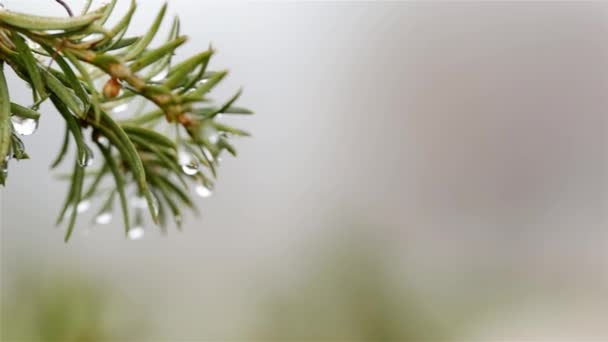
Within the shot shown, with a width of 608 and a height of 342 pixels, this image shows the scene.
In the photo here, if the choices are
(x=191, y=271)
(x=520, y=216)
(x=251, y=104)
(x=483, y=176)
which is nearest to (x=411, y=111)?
(x=483, y=176)

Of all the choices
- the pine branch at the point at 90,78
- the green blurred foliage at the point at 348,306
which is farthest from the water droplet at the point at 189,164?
the green blurred foliage at the point at 348,306

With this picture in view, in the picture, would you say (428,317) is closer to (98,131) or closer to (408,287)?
(408,287)

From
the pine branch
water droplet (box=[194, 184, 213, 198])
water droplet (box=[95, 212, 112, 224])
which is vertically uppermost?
the pine branch

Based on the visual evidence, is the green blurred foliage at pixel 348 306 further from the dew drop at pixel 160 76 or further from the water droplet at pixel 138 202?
the dew drop at pixel 160 76

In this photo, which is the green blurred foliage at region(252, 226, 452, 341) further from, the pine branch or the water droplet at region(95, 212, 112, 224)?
the pine branch

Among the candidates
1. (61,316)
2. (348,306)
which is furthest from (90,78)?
(348,306)

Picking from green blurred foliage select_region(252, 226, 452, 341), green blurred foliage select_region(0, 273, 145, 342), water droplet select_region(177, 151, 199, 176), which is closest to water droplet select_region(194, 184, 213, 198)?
water droplet select_region(177, 151, 199, 176)
